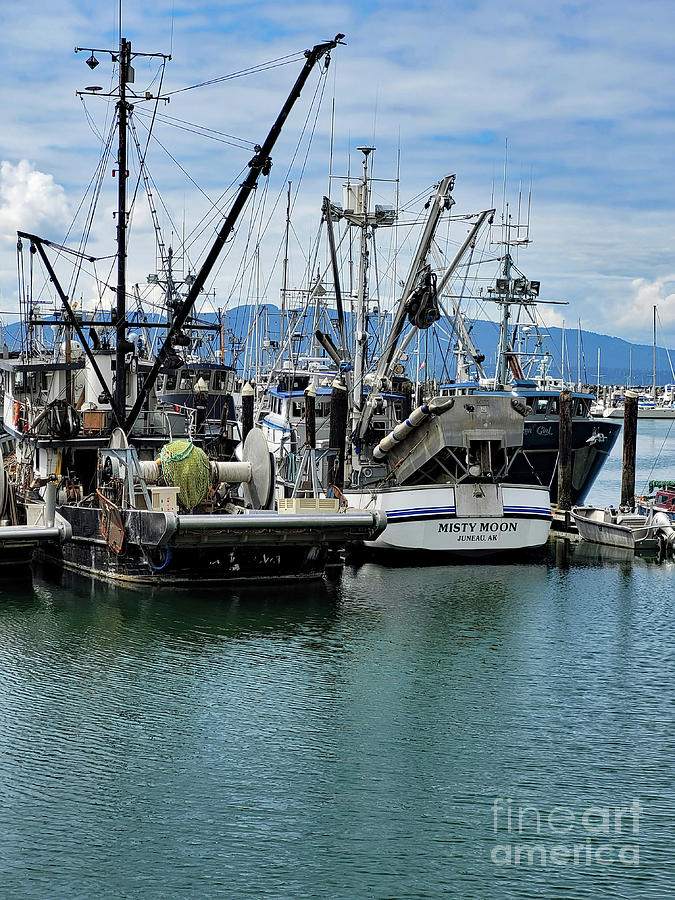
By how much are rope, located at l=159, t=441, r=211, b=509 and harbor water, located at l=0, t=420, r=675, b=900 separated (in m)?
2.40

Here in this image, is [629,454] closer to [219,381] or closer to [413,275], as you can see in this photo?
[413,275]

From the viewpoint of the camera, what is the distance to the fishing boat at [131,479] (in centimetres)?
2577

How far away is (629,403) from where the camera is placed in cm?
3922

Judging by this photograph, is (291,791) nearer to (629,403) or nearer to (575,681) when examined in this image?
Answer: (575,681)

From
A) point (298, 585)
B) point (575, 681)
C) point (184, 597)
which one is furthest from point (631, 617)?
point (184, 597)

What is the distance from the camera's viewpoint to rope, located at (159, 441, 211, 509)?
27.0 meters

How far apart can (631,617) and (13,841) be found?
667 inches

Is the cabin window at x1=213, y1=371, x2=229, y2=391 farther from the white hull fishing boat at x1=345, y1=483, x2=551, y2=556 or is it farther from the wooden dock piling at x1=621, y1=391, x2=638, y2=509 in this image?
the white hull fishing boat at x1=345, y1=483, x2=551, y2=556

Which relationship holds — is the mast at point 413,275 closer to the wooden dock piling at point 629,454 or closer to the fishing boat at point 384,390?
the fishing boat at point 384,390

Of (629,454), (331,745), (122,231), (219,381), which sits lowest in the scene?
(331,745)

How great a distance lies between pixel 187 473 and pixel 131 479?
4.43 feet

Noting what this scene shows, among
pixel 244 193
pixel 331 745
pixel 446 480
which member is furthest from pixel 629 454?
pixel 331 745

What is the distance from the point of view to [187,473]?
1064 inches

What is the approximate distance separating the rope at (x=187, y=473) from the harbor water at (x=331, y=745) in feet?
7.86
